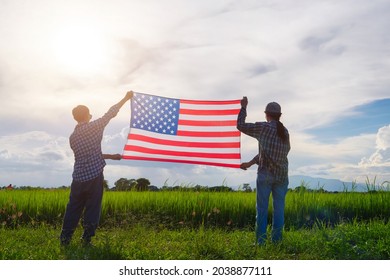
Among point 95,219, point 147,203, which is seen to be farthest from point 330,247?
point 147,203

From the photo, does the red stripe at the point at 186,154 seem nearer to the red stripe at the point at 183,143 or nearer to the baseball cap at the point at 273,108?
the red stripe at the point at 183,143

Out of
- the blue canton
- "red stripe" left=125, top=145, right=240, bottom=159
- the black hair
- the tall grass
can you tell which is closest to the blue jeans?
the black hair

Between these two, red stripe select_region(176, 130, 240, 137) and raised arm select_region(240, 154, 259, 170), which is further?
red stripe select_region(176, 130, 240, 137)

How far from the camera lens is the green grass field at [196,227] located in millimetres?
7266

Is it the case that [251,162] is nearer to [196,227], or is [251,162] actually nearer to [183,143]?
[183,143]

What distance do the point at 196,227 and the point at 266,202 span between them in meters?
4.09

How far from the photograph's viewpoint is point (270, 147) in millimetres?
7711

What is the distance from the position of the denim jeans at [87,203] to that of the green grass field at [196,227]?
0.31 metres

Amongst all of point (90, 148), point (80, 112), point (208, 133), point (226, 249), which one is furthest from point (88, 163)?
point (208, 133)

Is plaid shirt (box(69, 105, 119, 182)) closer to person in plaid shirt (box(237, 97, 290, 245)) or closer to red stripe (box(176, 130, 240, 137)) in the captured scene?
person in plaid shirt (box(237, 97, 290, 245))

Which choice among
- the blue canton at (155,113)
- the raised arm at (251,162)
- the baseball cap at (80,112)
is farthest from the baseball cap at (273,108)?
the baseball cap at (80,112)

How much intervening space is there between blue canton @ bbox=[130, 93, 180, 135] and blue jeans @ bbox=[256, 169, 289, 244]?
8.96ft

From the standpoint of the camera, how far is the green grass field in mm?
7266

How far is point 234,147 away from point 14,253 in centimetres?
440
